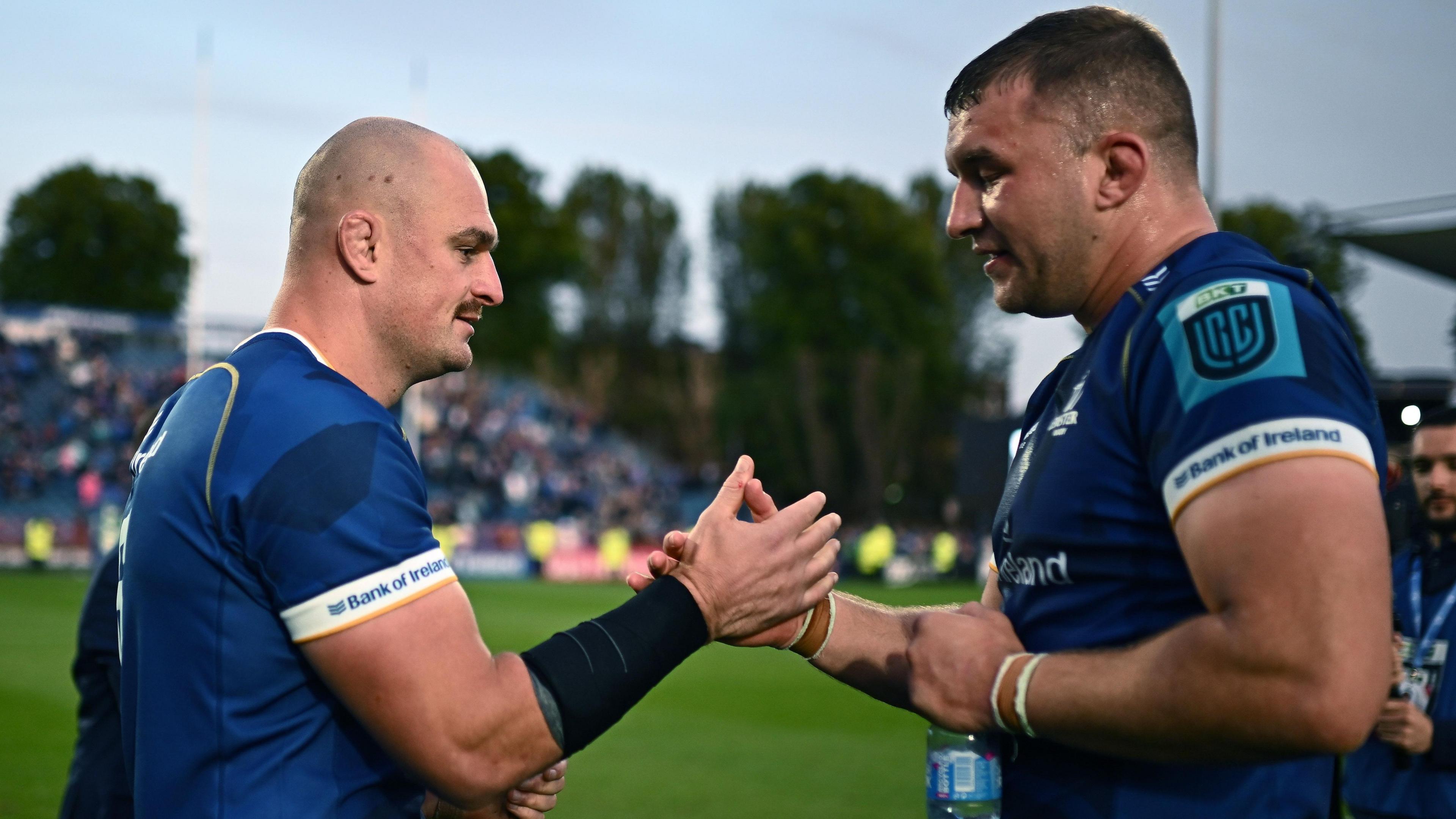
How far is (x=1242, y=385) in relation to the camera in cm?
189

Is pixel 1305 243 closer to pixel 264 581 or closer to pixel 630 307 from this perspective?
pixel 264 581

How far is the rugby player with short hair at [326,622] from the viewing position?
2.33 m

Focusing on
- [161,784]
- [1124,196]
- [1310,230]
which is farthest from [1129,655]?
[1310,230]

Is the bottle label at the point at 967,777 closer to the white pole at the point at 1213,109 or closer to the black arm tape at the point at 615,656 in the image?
the black arm tape at the point at 615,656

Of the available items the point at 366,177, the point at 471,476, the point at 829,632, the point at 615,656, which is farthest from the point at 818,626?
the point at 471,476

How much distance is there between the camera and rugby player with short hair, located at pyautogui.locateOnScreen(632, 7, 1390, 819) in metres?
1.80

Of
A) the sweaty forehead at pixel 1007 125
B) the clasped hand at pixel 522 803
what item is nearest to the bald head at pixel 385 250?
the clasped hand at pixel 522 803

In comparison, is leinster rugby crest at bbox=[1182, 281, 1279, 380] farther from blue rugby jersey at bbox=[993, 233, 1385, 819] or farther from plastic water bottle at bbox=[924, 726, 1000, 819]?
plastic water bottle at bbox=[924, 726, 1000, 819]

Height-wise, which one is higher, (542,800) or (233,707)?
(233,707)

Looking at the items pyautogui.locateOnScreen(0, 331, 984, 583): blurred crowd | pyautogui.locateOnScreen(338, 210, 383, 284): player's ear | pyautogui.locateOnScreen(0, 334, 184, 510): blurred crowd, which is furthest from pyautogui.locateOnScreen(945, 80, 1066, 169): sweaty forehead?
pyautogui.locateOnScreen(0, 334, 184, 510): blurred crowd

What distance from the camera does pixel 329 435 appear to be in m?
2.41

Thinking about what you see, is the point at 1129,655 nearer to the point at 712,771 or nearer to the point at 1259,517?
the point at 1259,517

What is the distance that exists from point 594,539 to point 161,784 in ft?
102

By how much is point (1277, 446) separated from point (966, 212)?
97 cm
